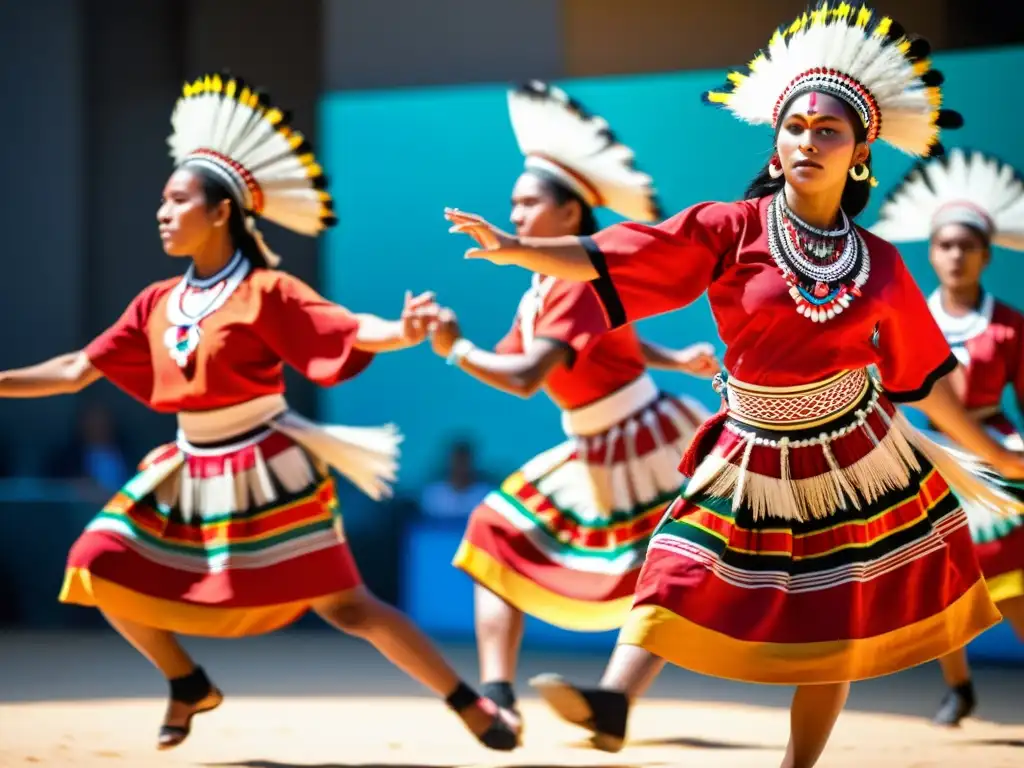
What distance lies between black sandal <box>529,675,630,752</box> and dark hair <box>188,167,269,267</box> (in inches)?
77.6

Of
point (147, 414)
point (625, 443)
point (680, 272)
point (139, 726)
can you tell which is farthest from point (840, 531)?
point (147, 414)

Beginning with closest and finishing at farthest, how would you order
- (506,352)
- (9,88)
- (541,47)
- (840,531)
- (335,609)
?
(840,531), (335,609), (506,352), (541,47), (9,88)

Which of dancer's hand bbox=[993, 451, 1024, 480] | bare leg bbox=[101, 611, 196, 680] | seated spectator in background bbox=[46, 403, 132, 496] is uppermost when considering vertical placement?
dancer's hand bbox=[993, 451, 1024, 480]

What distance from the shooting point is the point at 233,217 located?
457 centimetres

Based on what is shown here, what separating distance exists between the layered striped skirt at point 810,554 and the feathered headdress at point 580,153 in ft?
4.63

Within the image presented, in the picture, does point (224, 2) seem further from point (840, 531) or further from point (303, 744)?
point (840, 531)

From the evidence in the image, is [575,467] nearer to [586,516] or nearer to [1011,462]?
[586,516]

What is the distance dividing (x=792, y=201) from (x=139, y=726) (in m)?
2.82

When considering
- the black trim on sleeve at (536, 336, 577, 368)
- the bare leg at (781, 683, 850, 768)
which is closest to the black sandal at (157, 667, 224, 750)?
the black trim on sleeve at (536, 336, 577, 368)

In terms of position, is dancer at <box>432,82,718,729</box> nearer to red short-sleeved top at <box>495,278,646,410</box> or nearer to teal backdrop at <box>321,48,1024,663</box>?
red short-sleeved top at <box>495,278,646,410</box>

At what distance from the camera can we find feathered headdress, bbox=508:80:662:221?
4641 mm

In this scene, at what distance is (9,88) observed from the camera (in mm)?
9516

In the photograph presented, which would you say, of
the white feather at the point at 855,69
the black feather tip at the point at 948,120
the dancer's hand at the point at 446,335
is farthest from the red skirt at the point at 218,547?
the black feather tip at the point at 948,120

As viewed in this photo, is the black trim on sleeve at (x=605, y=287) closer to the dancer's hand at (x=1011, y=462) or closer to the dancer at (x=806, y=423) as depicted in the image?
the dancer at (x=806, y=423)
